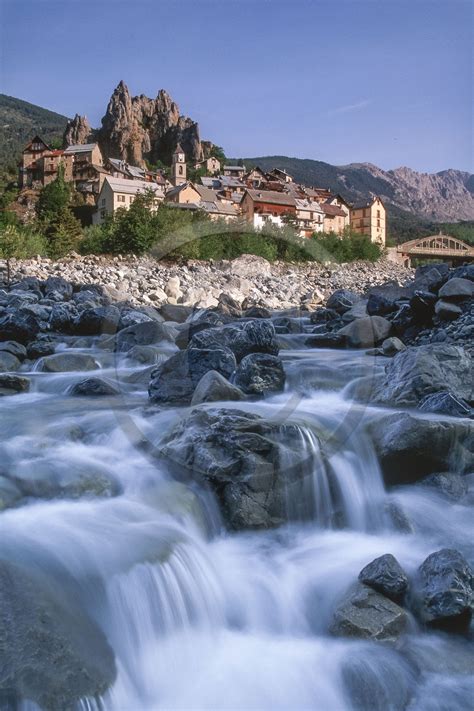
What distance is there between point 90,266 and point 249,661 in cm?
2918

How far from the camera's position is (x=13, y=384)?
959 centimetres

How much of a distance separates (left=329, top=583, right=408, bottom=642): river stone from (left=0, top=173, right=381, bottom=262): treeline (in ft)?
102

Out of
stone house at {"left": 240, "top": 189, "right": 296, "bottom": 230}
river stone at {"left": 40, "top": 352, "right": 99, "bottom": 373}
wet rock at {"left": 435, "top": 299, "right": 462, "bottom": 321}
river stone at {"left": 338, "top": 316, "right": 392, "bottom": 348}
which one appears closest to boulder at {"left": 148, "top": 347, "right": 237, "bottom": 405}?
river stone at {"left": 40, "top": 352, "right": 99, "bottom": 373}

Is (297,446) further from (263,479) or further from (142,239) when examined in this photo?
(142,239)

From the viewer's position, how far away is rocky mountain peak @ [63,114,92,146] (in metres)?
105

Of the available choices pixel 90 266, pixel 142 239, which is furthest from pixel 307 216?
pixel 90 266

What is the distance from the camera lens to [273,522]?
5.45 metres

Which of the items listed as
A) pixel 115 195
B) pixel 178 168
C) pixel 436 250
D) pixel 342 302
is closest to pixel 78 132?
pixel 178 168

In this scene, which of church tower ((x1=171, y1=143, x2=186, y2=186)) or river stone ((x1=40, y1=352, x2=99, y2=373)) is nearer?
river stone ((x1=40, y1=352, x2=99, y2=373))

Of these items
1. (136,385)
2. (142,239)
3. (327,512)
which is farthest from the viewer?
(142,239)

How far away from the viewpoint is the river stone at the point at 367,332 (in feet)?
44.5

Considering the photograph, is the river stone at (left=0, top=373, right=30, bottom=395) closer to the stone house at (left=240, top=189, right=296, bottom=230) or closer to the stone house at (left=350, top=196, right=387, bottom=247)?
the stone house at (left=240, top=189, right=296, bottom=230)

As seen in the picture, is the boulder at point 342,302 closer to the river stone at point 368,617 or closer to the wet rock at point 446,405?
the wet rock at point 446,405

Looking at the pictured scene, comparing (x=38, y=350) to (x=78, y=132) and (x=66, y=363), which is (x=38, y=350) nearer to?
(x=66, y=363)
